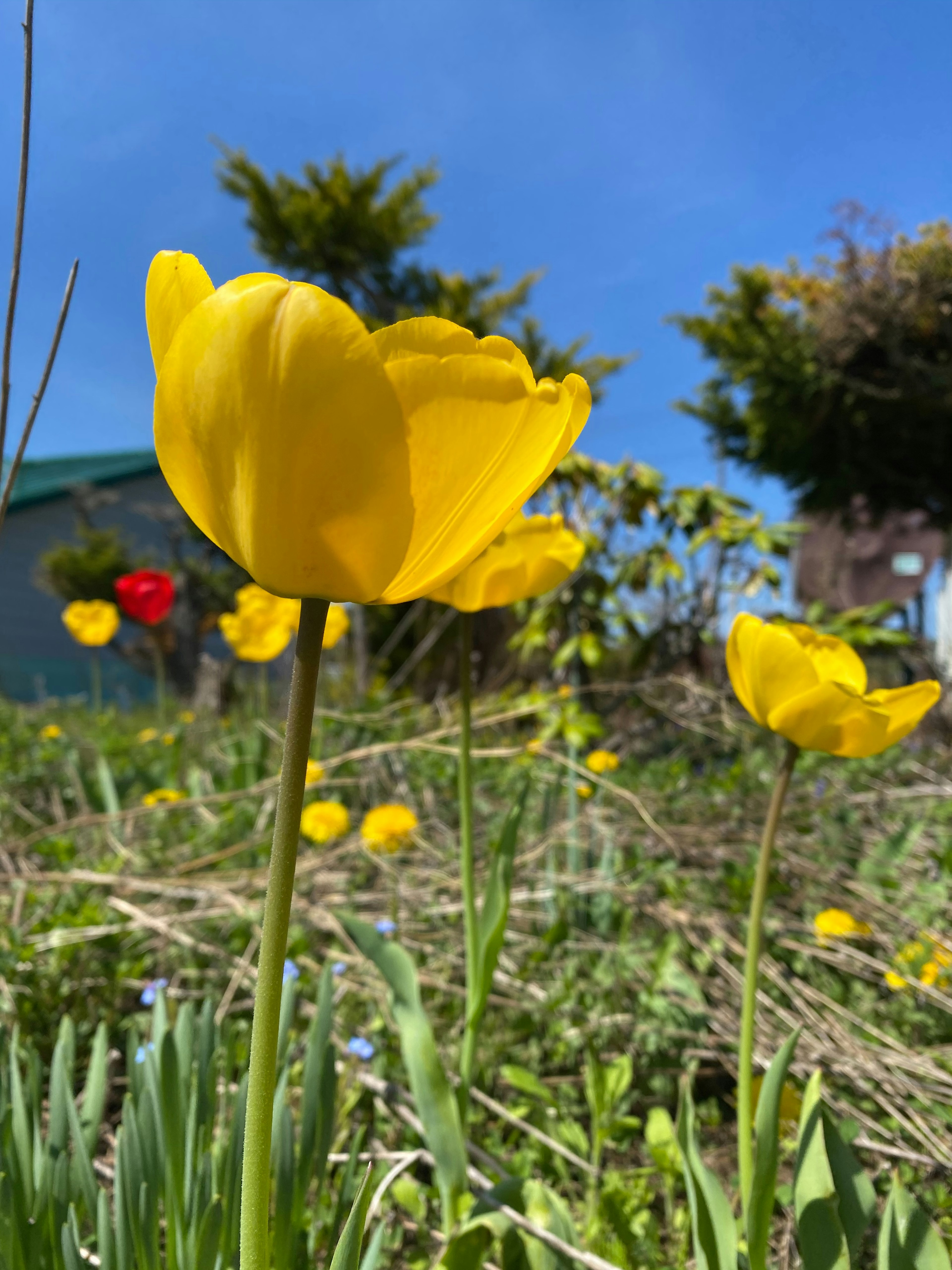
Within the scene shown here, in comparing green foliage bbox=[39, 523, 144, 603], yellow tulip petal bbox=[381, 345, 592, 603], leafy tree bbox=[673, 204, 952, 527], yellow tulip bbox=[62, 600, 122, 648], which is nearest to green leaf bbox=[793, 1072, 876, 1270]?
yellow tulip petal bbox=[381, 345, 592, 603]

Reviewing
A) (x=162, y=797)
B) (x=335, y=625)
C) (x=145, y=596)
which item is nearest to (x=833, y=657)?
(x=335, y=625)

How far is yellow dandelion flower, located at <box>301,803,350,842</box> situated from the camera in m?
1.99

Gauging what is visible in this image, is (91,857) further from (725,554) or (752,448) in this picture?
(752,448)

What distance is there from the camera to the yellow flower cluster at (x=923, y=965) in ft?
4.42

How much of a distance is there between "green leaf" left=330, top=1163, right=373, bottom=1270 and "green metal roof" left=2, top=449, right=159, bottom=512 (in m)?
16.5

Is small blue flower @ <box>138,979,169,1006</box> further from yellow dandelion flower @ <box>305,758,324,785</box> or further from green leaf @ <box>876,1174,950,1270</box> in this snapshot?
green leaf @ <box>876,1174,950,1270</box>

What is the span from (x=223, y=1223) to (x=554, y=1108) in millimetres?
732

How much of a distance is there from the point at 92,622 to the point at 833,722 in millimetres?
3926

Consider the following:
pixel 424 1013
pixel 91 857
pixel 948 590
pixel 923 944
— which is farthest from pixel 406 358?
pixel 948 590

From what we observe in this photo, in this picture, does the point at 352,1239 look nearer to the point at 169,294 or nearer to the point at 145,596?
the point at 169,294

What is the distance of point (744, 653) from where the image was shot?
861mm

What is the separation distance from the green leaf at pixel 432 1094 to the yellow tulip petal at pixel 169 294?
2.14 feet

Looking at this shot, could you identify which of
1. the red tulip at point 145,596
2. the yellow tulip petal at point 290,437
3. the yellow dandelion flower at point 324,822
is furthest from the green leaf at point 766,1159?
the red tulip at point 145,596

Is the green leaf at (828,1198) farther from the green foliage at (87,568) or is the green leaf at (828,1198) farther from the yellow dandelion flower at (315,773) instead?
the green foliage at (87,568)
